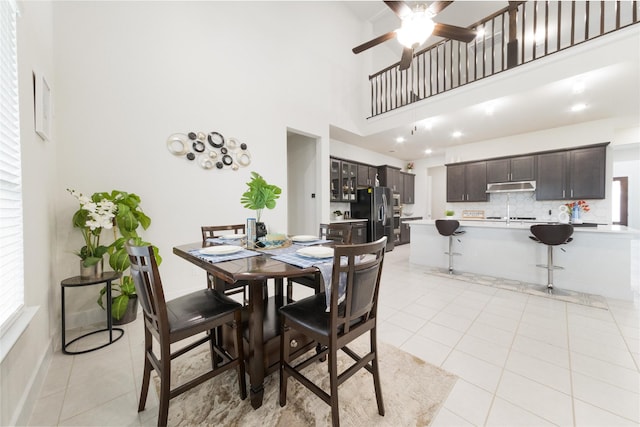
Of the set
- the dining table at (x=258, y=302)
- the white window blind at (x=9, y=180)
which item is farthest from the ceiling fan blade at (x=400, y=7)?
the white window blind at (x=9, y=180)

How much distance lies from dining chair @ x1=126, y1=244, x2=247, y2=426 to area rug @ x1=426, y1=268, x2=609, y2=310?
360 cm

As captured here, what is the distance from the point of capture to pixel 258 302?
4.41 ft

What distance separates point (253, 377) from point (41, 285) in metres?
1.74

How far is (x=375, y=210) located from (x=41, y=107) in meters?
5.35

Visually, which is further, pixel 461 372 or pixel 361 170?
pixel 361 170

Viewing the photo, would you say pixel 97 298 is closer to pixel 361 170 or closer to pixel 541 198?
pixel 361 170

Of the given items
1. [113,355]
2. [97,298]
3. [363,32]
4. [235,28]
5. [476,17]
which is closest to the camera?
[113,355]

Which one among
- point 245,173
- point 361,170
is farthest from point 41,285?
point 361,170

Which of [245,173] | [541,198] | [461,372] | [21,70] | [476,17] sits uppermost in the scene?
[476,17]

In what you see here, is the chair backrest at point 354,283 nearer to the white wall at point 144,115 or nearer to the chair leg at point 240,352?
the chair leg at point 240,352

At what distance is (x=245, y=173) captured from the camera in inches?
141

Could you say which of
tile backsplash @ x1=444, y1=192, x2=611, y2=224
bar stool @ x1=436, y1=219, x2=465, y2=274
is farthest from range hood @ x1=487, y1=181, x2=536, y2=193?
bar stool @ x1=436, y1=219, x2=465, y2=274

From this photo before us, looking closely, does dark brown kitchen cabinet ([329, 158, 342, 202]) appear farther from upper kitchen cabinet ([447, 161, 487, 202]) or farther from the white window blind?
the white window blind

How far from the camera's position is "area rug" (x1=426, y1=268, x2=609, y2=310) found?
283cm
